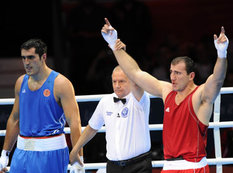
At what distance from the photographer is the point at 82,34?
8930 mm

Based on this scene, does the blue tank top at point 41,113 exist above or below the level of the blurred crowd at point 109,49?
below

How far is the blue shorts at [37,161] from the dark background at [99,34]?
313 centimetres

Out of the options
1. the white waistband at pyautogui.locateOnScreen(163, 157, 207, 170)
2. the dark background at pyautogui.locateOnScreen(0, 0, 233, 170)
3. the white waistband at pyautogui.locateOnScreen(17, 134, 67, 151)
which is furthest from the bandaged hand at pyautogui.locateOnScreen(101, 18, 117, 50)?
the dark background at pyautogui.locateOnScreen(0, 0, 233, 170)

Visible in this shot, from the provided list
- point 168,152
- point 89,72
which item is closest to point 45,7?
point 89,72

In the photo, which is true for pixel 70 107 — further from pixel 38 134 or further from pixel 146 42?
pixel 146 42

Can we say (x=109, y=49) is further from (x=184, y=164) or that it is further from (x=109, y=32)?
(x=184, y=164)

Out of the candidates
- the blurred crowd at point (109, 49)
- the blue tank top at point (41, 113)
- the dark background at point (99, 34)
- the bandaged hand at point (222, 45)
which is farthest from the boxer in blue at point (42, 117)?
the blurred crowd at point (109, 49)

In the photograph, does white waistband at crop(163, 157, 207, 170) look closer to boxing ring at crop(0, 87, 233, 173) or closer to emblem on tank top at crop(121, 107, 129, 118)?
emblem on tank top at crop(121, 107, 129, 118)

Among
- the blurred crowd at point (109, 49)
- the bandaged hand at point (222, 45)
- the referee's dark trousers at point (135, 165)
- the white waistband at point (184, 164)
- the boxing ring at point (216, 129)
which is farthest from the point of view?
the blurred crowd at point (109, 49)

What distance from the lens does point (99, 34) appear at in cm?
901

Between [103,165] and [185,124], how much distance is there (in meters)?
1.33

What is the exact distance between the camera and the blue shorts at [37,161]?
469cm

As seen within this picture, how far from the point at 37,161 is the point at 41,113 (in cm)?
40

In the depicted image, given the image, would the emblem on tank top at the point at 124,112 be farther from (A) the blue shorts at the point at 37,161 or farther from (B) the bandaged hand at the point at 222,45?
(B) the bandaged hand at the point at 222,45
